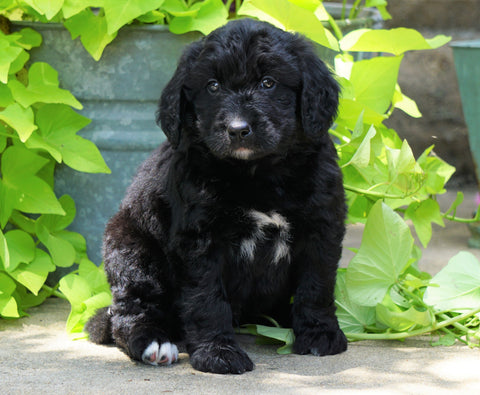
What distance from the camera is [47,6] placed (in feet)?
9.93

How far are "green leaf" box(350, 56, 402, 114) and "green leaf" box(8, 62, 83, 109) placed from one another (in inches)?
47.7

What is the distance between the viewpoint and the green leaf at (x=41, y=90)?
124 inches

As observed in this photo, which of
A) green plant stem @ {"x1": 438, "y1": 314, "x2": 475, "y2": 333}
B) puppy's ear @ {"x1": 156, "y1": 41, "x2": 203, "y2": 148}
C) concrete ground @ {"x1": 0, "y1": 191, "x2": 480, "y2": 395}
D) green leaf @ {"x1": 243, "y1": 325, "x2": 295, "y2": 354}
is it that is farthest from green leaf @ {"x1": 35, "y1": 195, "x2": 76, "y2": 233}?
green plant stem @ {"x1": 438, "y1": 314, "x2": 475, "y2": 333}

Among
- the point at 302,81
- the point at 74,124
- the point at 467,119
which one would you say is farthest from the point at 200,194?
the point at 467,119

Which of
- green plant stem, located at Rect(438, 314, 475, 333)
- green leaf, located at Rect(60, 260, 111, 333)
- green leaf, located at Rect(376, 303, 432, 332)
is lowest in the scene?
green leaf, located at Rect(60, 260, 111, 333)

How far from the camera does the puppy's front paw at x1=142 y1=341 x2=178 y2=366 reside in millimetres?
2578

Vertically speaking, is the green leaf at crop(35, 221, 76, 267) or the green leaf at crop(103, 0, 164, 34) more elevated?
the green leaf at crop(103, 0, 164, 34)

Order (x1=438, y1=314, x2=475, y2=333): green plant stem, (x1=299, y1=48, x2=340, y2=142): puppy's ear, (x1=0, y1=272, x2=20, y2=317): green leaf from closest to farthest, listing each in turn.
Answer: (x1=299, y1=48, x2=340, y2=142): puppy's ear
(x1=438, y1=314, x2=475, y2=333): green plant stem
(x1=0, y1=272, x2=20, y2=317): green leaf

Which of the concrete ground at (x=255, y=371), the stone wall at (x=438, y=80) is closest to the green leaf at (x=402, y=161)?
the concrete ground at (x=255, y=371)

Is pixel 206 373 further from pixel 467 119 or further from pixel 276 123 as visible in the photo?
pixel 467 119

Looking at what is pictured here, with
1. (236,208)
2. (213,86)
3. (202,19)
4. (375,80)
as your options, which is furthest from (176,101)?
(375,80)

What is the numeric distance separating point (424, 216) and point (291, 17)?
3.53ft

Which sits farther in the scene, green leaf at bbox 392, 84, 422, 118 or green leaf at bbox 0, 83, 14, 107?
green leaf at bbox 392, 84, 422, 118

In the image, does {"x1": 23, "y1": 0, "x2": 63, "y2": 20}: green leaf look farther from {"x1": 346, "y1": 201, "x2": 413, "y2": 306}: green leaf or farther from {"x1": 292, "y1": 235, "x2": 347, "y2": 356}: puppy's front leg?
{"x1": 346, "y1": 201, "x2": 413, "y2": 306}: green leaf
